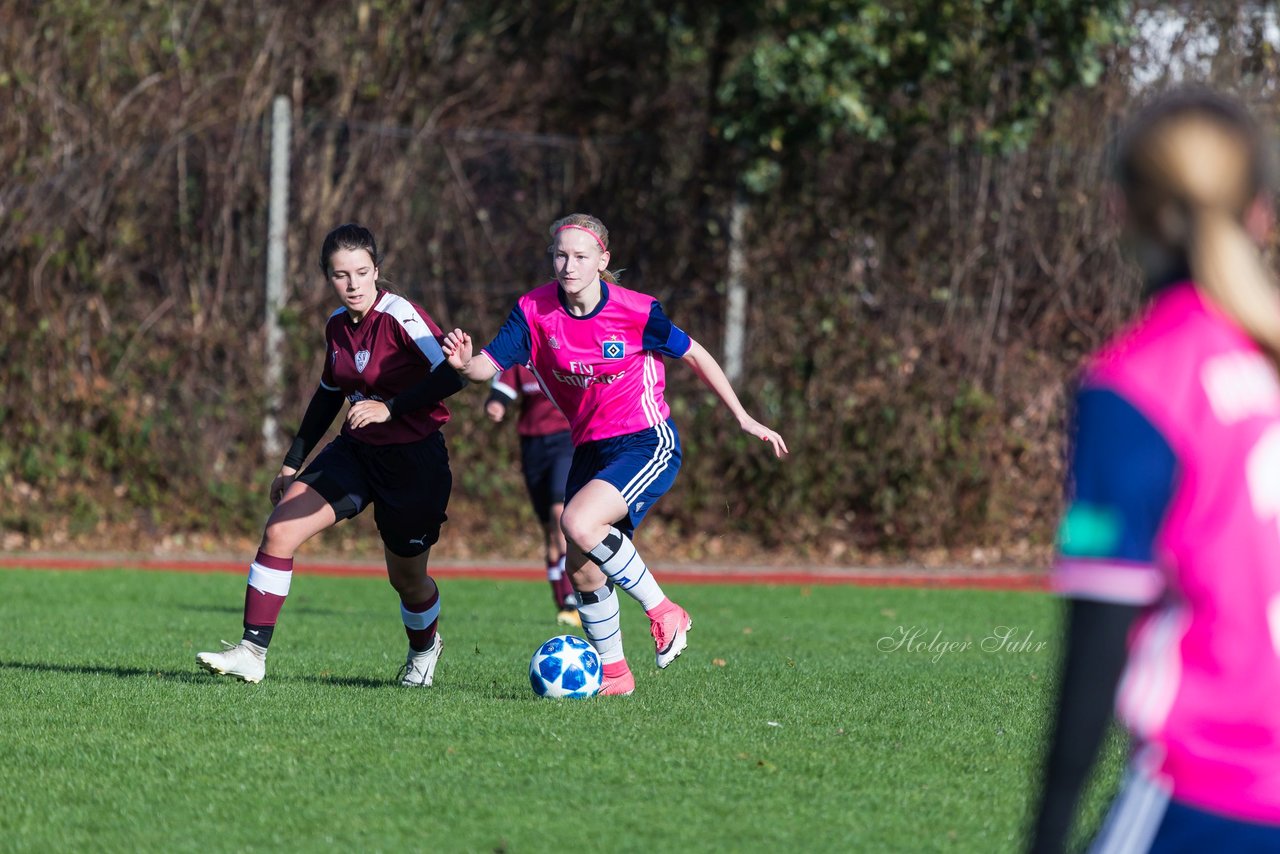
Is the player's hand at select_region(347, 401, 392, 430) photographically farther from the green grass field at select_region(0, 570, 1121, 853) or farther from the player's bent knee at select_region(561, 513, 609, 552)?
the green grass field at select_region(0, 570, 1121, 853)

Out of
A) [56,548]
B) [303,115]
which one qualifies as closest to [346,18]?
[303,115]

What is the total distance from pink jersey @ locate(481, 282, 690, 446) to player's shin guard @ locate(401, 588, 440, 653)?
976mm

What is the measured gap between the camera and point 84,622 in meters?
9.50

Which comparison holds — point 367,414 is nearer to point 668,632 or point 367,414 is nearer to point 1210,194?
point 668,632

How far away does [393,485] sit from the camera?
672cm

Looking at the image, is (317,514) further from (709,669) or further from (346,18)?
(346,18)

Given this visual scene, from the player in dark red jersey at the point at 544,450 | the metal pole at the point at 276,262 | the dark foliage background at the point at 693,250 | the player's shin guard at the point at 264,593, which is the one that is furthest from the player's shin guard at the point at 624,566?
the metal pole at the point at 276,262

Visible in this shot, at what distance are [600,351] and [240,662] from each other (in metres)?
1.98

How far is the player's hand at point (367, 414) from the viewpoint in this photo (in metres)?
6.30

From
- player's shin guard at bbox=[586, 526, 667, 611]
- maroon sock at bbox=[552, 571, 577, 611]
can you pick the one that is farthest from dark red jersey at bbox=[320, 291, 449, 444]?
maroon sock at bbox=[552, 571, 577, 611]

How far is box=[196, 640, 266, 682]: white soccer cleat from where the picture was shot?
21.8 ft

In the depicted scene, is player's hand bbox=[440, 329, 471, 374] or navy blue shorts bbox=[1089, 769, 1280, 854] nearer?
navy blue shorts bbox=[1089, 769, 1280, 854]

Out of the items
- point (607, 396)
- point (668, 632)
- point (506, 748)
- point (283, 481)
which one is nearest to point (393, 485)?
point (283, 481)

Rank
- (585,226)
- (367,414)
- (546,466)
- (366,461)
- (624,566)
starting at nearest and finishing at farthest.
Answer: (367,414) → (624,566) → (585,226) → (366,461) → (546,466)
